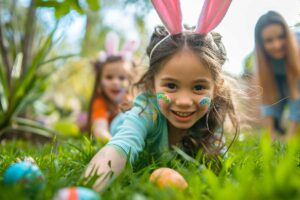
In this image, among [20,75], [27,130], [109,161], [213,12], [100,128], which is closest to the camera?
[109,161]

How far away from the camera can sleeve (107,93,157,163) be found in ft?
5.81

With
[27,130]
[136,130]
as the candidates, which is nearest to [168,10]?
[136,130]

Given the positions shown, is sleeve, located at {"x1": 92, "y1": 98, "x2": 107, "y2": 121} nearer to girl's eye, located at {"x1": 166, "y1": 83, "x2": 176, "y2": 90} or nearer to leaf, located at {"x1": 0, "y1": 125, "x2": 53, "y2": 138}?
leaf, located at {"x1": 0, "y1": 125, "x2": 53, "y2": 138}

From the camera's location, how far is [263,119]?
14.4 feet

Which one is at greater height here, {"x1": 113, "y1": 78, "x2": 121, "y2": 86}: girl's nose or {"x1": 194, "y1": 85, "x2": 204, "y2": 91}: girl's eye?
{"x1": 194, "y1": 85, "x2": 204, "y2": 91}: girl's eye

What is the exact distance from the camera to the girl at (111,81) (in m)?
4.11

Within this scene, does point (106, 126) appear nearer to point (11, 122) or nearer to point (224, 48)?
point (11, 122)

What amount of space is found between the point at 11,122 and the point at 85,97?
7356mm

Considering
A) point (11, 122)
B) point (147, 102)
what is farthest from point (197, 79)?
point (11, 122)

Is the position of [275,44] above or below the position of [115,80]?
above

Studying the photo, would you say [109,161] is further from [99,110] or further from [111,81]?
[111,81]

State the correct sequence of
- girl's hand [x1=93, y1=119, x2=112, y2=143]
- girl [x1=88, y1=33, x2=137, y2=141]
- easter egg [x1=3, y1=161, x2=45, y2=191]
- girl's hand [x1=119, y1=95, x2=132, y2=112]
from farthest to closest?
girl [x1=88, y1=33, x2=137, y2=141] < girl's hand [x1=93, y1=119, x2=112, y2=143] < girl's hand [x1=119, y1=95, x2=132, y2=112] < easter egg [x1=3, y1=161, x2=45, y2=191]

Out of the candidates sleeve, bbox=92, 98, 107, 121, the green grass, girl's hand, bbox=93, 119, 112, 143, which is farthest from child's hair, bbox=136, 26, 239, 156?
sleeve, bbox=92, 98, 107, 121

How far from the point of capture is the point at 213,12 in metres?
1.76
